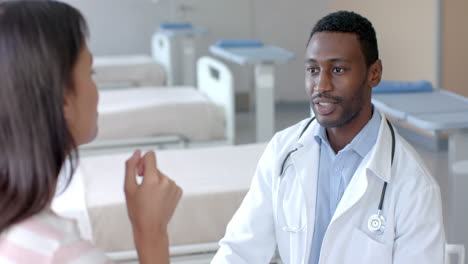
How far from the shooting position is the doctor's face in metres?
1.54

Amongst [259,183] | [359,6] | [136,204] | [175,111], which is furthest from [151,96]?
[136,204]

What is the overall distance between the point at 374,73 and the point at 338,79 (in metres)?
0.10

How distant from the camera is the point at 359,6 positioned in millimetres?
2752

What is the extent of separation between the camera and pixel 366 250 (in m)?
1.44

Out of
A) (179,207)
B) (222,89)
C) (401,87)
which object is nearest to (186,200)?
(179,207)

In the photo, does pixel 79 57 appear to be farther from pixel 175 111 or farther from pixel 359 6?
pixel 175 111

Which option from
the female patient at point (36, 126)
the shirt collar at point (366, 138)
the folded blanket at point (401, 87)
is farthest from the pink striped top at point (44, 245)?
the folded blanket at point (401, 87)

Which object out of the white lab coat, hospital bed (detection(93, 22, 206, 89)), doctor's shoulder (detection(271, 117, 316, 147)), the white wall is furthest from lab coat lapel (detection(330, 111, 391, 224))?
the white wall

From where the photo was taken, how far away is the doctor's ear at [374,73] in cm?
158

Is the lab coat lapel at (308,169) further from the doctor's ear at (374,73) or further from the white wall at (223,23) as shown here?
the white wall at (223,23)

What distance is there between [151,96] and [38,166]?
3789mm

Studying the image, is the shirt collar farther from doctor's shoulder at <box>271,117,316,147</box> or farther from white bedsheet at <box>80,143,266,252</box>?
white bedsheet at <box>80,143,266,252</box>

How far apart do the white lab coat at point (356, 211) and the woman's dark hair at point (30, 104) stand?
0.82 meters

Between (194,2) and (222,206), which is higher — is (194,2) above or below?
above
